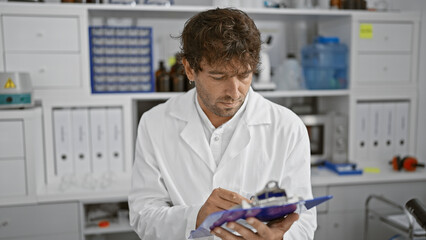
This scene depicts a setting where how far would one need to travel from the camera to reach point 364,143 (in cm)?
270

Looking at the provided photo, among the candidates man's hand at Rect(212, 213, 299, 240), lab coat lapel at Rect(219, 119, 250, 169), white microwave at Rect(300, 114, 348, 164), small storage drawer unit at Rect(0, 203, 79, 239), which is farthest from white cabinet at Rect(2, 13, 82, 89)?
man's hand at Rect(212, 213, 299, 240)

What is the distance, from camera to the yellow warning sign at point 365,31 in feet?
8.54

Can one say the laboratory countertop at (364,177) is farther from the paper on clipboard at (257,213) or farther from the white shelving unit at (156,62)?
the paper on clipboard at (257,213)

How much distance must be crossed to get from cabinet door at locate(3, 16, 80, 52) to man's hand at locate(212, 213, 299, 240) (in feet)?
5.46

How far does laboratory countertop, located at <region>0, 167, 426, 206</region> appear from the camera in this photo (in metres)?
2.12

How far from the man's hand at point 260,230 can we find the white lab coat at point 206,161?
10.0 inches

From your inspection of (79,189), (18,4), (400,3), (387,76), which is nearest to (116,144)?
(79,189)

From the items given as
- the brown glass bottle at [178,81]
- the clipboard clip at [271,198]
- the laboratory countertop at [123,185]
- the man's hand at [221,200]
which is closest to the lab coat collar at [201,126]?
the man's hand at [221,200]

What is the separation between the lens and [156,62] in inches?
110

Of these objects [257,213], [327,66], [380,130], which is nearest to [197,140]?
[257,213]

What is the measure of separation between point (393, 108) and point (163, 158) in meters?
1.92

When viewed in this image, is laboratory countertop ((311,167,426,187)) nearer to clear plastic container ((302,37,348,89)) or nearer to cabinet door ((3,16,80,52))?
clear plastic container ((302,37,348,89))

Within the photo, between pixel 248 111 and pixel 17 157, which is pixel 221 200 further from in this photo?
pixel 17 157

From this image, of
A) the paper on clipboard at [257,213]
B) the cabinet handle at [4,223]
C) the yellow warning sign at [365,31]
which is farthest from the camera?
the yellow warning sign at [365,31]
